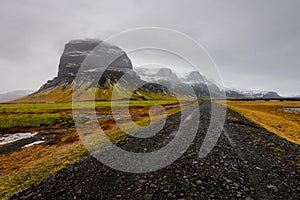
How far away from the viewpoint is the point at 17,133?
4331cm

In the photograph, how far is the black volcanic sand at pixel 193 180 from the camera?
29.4 ft

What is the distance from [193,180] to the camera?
9789mm

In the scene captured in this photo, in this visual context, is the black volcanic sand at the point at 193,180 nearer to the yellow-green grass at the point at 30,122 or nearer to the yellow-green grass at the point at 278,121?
the yellow-green grass at the point at 278,121

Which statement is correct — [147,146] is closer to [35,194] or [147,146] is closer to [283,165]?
[35,194]

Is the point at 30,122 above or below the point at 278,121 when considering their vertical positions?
→ below

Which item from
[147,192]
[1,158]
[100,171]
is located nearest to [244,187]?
[147,192]

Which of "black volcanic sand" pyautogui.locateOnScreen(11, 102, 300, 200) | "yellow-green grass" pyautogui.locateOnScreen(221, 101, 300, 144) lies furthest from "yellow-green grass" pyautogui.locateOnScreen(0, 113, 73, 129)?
"yellow-green grass" pyautogui.locateOnScreen(221, 101, 300, 144)

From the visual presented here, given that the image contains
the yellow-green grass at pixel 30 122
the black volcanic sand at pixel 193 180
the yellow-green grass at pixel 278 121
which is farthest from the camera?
the yellow-green grass at pixel 30 122

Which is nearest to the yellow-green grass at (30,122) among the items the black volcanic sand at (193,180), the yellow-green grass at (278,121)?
the black volcanic sand at (193,180)

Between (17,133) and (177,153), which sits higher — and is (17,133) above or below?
below

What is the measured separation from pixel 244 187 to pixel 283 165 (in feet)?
16.1

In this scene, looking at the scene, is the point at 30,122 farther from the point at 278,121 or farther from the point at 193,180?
the point at 278,121

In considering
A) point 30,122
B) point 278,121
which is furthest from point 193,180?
point 30,122

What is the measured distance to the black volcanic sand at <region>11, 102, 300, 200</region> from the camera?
8969 mm
